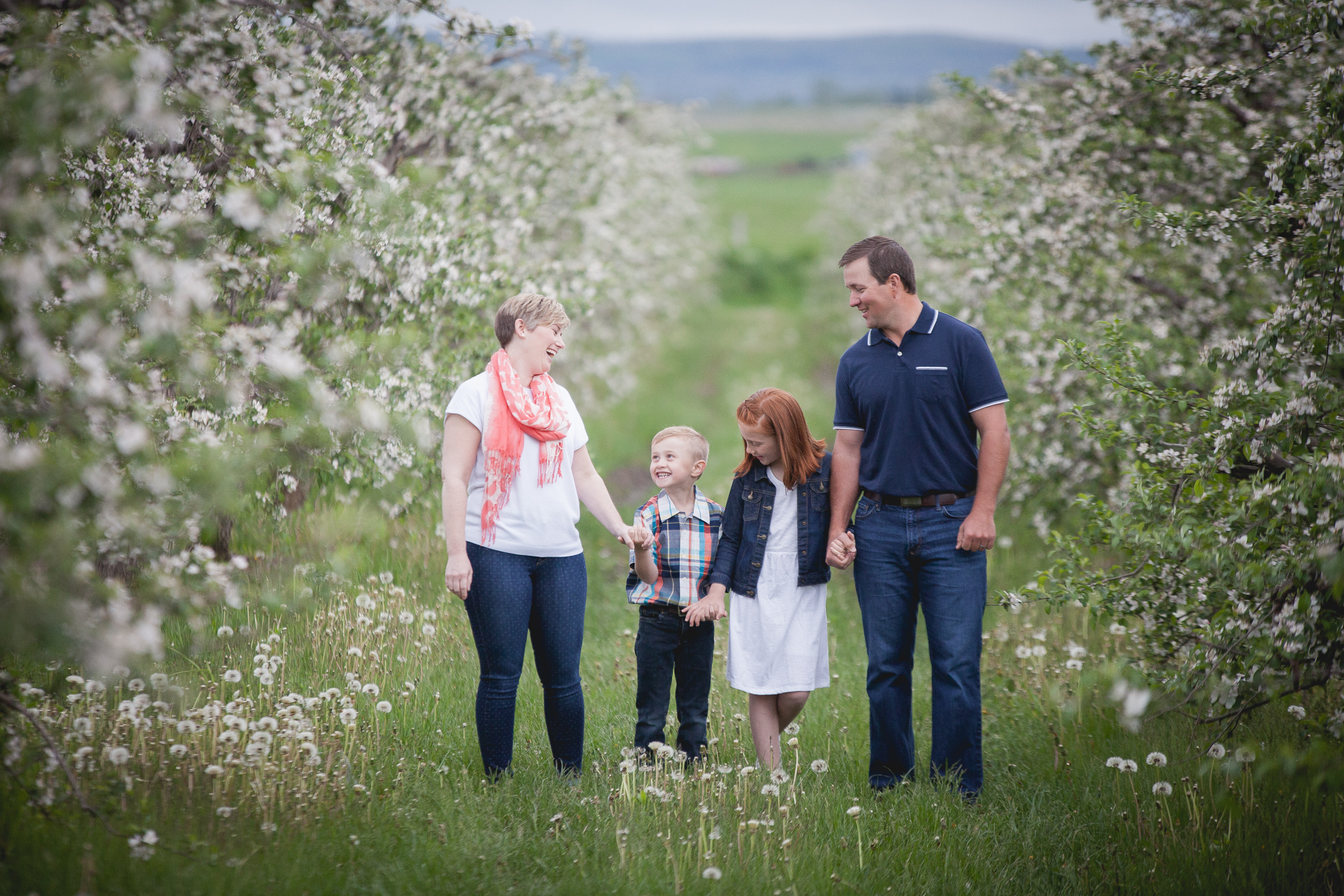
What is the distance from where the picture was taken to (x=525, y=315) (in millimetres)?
4254

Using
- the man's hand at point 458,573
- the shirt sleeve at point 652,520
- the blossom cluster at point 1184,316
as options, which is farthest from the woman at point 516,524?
the blossom cluster at point 1184,316

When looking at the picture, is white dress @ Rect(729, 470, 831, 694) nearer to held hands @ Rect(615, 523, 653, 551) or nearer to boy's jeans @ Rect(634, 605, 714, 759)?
boy's jeans @ Rect(634, 605, 714, 759)

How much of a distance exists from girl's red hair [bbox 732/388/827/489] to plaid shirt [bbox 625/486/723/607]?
1.11 ft

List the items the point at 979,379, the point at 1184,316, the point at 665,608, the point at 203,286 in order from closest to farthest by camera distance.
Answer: the point at 203,286, the point at 979,379, the point at 665,608, the point at 1184,316

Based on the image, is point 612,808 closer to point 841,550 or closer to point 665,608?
point 665,608

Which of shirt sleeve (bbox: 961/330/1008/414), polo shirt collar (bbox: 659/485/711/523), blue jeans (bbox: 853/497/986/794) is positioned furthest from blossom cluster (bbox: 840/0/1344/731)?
polo shirt collar (bbox: 659/485/711/523)

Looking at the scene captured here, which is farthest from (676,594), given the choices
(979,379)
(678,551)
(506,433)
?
(979,379)

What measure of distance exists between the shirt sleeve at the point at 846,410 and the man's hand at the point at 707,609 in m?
1.05

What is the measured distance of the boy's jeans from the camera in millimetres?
4574

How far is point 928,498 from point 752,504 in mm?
852

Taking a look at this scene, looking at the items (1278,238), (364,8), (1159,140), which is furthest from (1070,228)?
(364,8)

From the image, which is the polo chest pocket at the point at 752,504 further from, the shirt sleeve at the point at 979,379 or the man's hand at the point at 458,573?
the man's hand at the point at 458,573

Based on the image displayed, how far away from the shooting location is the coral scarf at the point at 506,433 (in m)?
4.10

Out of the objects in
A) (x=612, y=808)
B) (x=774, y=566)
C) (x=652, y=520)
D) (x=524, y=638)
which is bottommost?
(x=612, y=808)
